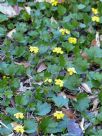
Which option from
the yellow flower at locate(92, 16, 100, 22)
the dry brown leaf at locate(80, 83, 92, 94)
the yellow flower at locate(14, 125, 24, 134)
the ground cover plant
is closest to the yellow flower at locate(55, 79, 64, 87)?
the ground cover plant

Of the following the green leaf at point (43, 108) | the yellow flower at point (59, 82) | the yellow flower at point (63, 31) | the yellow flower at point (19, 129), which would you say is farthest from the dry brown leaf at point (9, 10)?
the yellow flower at point (19, 129)

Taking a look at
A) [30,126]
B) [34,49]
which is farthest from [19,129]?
[34,49]

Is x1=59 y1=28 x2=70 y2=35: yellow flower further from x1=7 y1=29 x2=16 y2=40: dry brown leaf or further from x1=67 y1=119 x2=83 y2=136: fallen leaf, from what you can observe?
x1=67 y1=119 x2=83 y2=136: fallen leaf

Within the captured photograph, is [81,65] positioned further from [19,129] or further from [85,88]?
[19,129]

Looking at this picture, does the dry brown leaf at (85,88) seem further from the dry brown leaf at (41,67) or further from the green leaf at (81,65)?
the dry brown leaf at (41,67)

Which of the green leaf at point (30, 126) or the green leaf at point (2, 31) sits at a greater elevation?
the green leaf at point (2, 31)

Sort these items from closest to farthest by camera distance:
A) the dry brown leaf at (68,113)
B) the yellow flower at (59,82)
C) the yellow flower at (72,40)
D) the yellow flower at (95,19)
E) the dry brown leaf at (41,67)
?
the dry brown leaf at (68,113)
the yellow flower at (59,82)
the dry brown leaf at (41,67)
the yellow flower at (72,40)
the yellow flower at (95,19)

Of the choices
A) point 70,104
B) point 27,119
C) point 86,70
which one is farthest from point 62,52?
point 27,119
